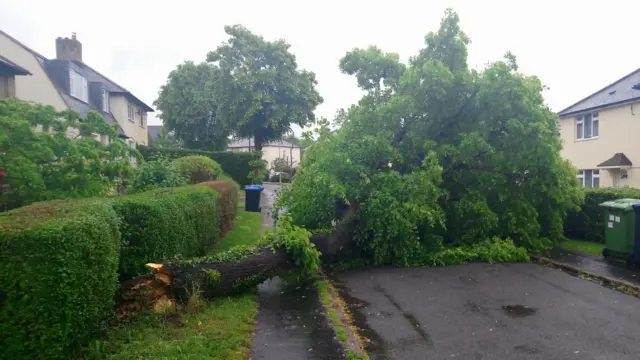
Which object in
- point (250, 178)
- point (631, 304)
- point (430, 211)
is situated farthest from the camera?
point (250, 178)

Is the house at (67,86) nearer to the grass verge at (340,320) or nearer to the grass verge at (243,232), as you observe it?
the grass verge at (243,232)

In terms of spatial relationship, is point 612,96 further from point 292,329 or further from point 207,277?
point 207,277

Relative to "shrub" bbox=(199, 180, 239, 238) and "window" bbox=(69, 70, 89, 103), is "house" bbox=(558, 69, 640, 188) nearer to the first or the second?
"shrub" bbox=(199, 180, 239, 238)

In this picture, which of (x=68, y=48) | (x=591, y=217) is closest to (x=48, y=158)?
(x=591, y=217)

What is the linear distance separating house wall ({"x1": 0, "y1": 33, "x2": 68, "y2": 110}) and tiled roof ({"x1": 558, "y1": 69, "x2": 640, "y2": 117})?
83.4ft

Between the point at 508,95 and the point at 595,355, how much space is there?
662 centimetres

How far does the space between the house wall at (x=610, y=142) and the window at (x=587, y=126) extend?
0.19 m

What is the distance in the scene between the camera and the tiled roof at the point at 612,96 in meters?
21.5

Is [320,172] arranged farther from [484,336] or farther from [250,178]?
[250,178]

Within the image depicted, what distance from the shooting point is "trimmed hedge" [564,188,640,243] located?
12.9 meters

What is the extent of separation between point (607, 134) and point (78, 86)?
88.0ft

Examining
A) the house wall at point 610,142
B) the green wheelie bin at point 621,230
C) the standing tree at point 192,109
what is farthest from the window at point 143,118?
the green wheelie bin at point 621,230

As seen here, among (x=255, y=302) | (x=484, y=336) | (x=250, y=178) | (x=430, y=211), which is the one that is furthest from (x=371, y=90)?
(x=250, y=178)

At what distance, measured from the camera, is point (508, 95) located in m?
10.5
